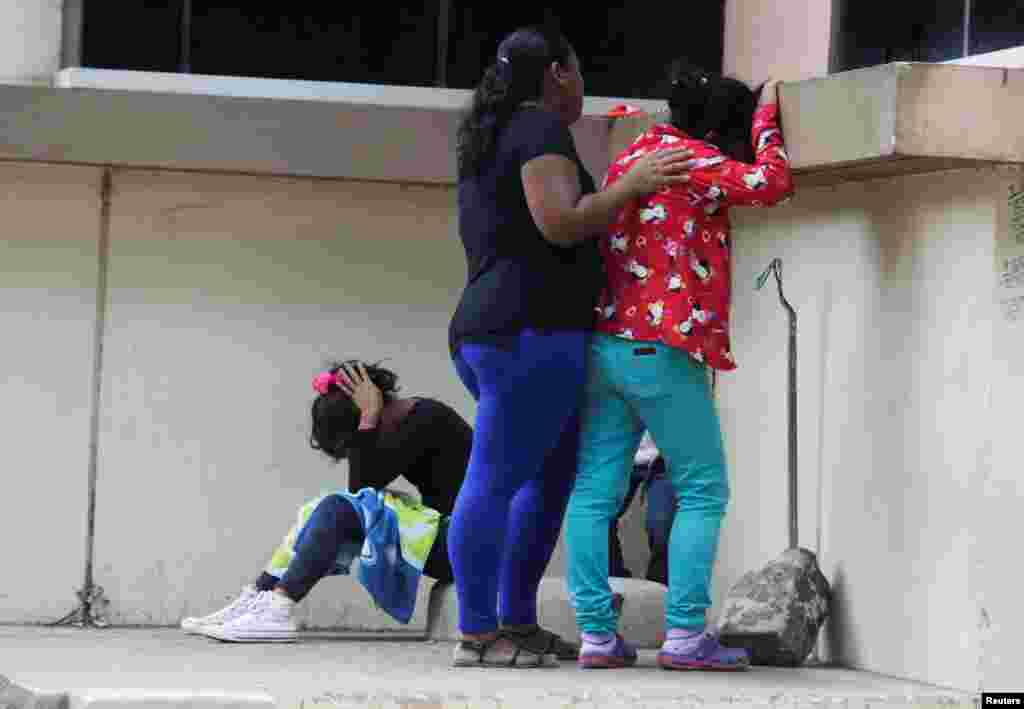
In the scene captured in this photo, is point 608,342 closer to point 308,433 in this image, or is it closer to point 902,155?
point 902,155

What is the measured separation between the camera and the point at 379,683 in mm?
5887

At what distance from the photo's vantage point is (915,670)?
20.7 feet

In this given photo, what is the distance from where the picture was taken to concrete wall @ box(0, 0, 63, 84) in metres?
8.48

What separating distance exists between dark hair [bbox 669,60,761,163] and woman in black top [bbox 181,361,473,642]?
173 centimetres

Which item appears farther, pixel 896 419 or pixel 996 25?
pixel 996 25

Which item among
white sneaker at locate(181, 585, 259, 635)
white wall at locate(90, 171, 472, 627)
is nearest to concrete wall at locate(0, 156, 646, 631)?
white wall at locate(90, 171, 472, 627)

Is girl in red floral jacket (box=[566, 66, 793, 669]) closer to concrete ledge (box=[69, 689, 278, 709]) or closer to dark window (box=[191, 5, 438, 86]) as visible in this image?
concrete ledge (box=[69, 689, 278, 709])

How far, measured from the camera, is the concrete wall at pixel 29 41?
848 cm

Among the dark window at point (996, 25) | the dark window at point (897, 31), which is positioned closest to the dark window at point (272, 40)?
the dark window at point (897, 31)

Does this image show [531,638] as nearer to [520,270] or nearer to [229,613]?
[520,270]

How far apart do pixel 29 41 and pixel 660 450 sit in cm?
348

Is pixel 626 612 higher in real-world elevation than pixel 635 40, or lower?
lower

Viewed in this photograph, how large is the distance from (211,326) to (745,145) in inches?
110

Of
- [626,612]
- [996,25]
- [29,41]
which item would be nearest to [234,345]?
[29,41]
